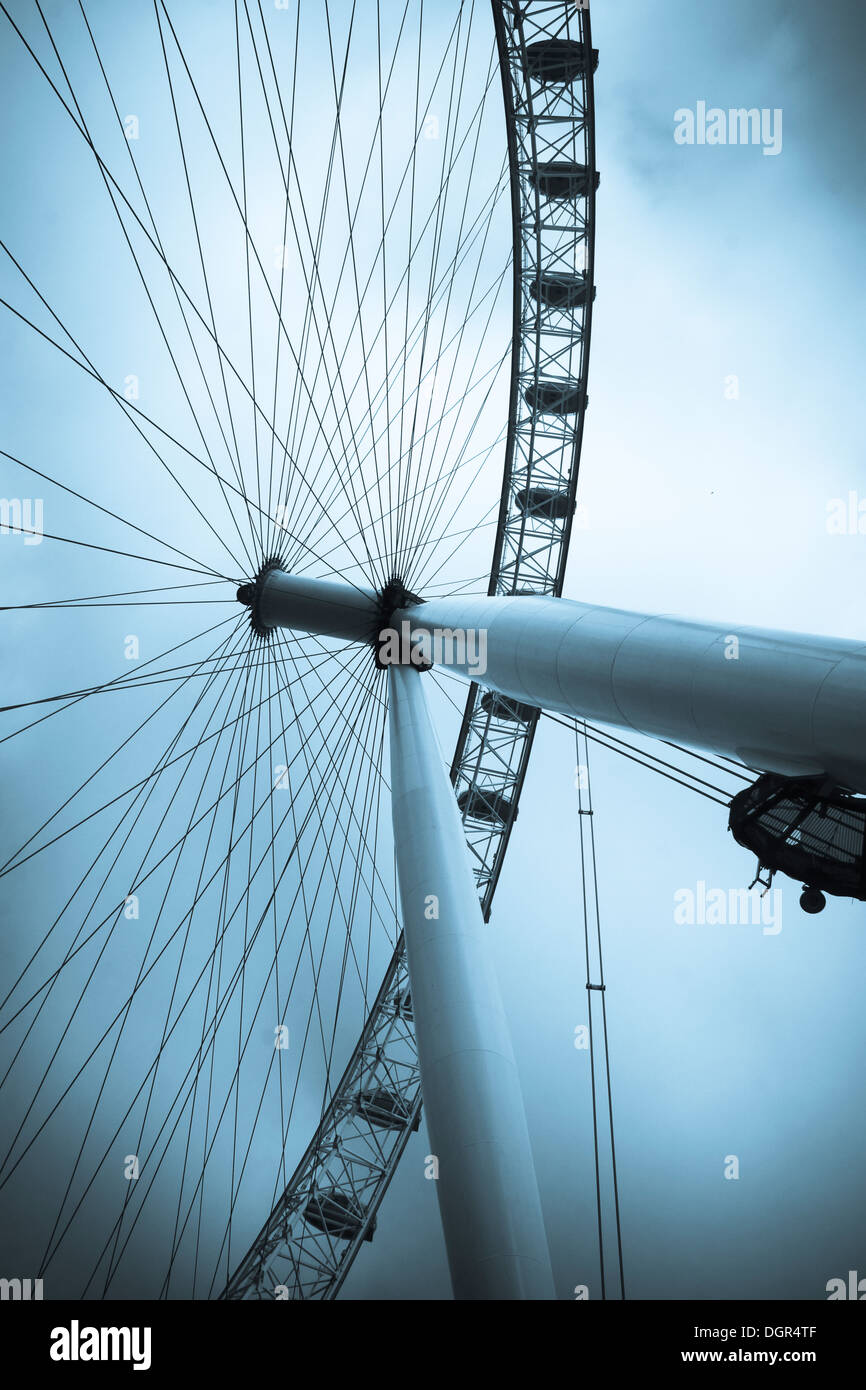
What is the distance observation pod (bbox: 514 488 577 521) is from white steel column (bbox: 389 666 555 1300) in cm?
1571

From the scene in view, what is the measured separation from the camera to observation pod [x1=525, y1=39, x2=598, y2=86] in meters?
22.0

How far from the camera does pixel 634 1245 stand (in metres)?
39.5

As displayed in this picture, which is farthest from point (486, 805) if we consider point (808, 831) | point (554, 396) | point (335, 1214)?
point (808, 831)

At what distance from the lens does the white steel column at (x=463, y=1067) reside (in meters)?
8.70

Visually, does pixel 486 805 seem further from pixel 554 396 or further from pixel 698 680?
pixel 698 680

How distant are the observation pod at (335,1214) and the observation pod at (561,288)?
27453mm

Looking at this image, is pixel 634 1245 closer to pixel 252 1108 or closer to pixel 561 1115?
pixel 561 1115

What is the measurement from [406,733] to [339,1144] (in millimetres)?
18377

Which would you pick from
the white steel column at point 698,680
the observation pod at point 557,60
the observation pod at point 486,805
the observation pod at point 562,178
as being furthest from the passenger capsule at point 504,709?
the observation pod at point 557,60

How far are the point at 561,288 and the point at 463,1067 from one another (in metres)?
22.5

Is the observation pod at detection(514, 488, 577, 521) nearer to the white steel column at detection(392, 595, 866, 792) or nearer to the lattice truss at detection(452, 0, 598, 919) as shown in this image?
the lattice truss at detection(452, 0, 598, 919)

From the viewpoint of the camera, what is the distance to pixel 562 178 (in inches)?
949

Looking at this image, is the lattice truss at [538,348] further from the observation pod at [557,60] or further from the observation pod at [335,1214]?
the observation pod at [335,1214]

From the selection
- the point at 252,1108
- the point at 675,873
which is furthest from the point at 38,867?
the point at 675,873
